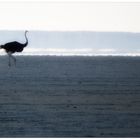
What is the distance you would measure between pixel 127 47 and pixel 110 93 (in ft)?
219

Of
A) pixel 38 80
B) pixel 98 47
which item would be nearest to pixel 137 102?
pixel 38 80

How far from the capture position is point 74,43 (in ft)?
250

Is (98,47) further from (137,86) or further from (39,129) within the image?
(39,129)

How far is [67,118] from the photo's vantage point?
10828 mm

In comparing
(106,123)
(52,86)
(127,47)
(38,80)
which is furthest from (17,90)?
(127,47)

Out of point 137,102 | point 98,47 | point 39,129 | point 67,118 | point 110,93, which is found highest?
point 98,47

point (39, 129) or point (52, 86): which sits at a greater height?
point (52, 86)

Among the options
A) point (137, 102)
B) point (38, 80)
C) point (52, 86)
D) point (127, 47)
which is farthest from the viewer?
point (127, 47)

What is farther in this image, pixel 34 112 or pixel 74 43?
pixel 74 43

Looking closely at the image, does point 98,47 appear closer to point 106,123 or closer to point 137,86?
point 137,86

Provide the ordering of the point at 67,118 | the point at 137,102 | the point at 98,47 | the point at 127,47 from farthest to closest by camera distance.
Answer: the point at 127,47
the point at 98,47
the point at 137,102
the point at 67,118

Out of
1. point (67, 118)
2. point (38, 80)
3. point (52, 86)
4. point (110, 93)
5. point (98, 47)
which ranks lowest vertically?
point (67, 118)

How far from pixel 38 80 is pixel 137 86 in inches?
117

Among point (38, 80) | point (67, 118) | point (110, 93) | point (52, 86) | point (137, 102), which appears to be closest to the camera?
point (67, 118)
